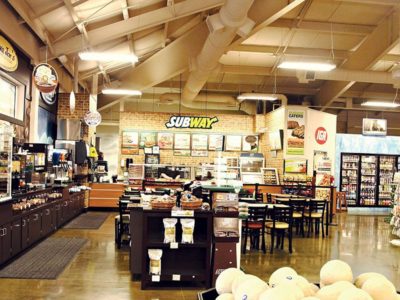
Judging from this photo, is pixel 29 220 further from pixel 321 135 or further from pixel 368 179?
pixel 368 179

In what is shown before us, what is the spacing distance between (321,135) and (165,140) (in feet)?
19.5

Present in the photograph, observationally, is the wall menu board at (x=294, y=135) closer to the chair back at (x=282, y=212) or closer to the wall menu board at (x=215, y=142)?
the wall menu board at (x=215, y=142)

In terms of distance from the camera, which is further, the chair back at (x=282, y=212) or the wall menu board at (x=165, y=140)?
the wall menu board at (x=165, y=140)

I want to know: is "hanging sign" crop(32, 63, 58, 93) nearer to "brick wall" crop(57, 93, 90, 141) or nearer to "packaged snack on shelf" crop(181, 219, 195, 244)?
"packaged snack on shelf" crop(181, 219, 195, 244)

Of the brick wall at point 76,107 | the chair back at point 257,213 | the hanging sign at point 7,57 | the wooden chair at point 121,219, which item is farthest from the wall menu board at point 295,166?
the hanging sign at point 7,57

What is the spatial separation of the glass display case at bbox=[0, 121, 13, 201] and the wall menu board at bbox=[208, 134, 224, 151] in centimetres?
1077

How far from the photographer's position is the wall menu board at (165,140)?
16422 mm

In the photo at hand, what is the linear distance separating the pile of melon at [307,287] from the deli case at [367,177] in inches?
625

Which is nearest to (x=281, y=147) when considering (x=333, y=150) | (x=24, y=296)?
(x=333, y=150)

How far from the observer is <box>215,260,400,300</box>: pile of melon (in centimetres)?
138

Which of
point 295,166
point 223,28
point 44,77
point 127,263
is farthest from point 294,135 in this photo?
point 127,263

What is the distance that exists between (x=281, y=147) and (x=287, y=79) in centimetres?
352

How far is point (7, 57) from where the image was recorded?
7242 millimetres

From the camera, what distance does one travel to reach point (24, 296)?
474cm
